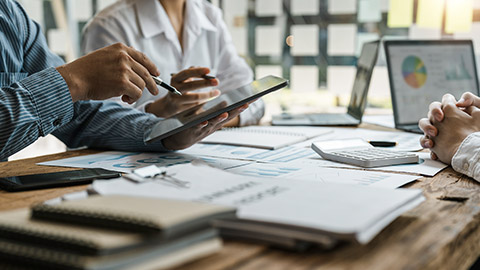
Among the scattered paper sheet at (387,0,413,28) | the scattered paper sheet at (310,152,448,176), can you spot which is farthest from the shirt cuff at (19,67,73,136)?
the scattered paper sheet at (387,0,413,28)

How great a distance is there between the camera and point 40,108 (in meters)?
0.96

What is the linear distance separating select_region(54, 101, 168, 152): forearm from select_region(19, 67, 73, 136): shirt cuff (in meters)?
0.21

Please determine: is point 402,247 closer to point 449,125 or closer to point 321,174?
point 321,174

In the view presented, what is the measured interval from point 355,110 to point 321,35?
930 mm

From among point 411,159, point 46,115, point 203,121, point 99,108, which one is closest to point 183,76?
→ point 99,108

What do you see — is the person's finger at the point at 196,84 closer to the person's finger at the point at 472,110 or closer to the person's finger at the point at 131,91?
the person's finger at the point at 131,91

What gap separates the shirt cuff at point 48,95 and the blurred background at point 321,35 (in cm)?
157

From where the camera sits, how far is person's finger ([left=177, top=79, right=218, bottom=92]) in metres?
1.36

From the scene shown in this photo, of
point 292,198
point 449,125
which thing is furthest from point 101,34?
point 292,198

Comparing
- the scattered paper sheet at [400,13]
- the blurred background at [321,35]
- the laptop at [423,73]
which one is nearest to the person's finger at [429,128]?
the laptop at [423,73]

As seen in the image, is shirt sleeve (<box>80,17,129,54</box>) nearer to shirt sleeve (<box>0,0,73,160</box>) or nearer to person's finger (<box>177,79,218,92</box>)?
person's finger (<box>177,79,218,92</box>)

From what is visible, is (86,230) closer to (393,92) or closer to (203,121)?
(203,121)

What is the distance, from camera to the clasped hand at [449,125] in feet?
3.38

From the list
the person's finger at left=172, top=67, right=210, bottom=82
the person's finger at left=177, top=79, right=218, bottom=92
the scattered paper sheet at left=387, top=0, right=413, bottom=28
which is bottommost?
the person's finger at left=177, top=79, right=218, bottom=92
